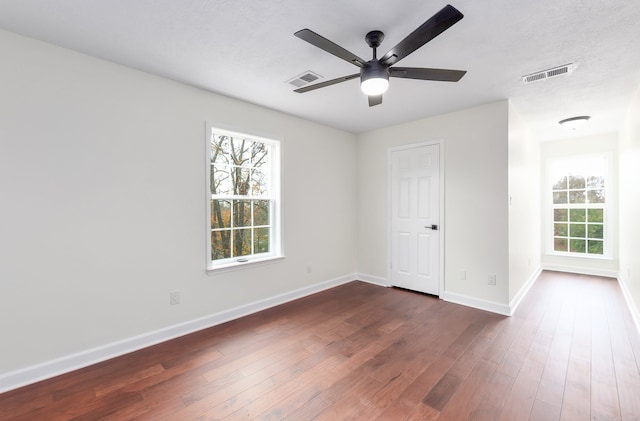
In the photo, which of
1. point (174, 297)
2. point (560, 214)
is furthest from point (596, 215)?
point (174, 297)

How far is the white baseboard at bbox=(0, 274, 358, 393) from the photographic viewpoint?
2051 mm

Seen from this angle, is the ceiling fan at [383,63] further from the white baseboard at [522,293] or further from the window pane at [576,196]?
the window pane at [576,196]

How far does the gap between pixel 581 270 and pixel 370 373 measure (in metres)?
5.36

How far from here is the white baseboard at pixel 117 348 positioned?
2051 mm

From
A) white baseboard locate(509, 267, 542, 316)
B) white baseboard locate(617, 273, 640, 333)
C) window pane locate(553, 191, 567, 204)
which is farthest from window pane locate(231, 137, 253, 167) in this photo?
window pane locate(553, 191, 567, 204)

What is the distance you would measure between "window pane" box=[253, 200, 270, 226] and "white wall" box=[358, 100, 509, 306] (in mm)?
2275

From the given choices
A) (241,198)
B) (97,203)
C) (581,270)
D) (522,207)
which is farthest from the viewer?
(581,270)

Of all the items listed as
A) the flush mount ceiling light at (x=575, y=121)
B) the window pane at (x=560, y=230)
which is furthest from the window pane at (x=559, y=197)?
the flush mount ceiling light at (x=575, y=121)

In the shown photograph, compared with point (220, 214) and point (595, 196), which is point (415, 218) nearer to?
point (220, 214)

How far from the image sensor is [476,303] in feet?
11.7

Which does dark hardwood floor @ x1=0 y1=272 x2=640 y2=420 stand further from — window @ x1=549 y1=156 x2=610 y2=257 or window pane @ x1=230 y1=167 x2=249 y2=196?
window @ x1=549 y1=156 x2=610 y2=257

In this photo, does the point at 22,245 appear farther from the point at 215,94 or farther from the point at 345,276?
the point at 345,276

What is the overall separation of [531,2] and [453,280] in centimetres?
307

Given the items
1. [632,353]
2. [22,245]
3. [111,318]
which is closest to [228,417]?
[111,318]
